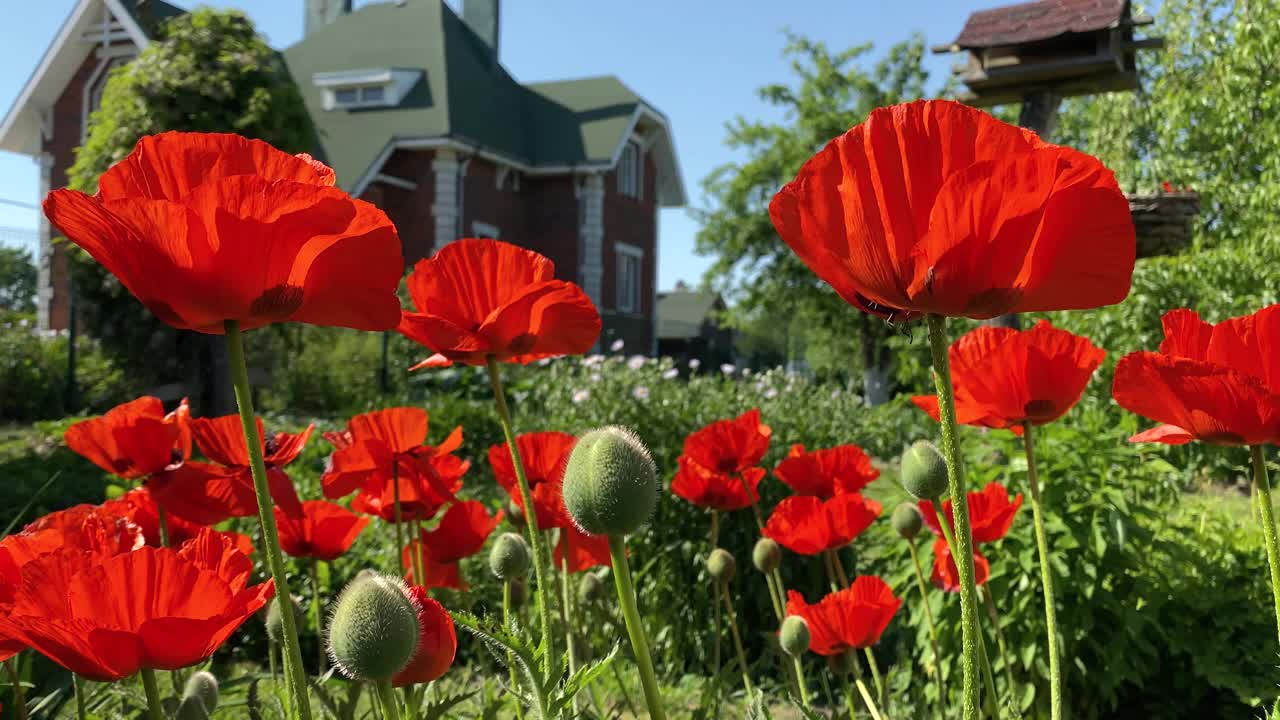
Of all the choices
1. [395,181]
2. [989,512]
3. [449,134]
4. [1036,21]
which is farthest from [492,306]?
[395,181]

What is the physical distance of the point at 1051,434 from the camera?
3150mm

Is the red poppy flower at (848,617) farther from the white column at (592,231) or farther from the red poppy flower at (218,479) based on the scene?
the white column at (592,231)

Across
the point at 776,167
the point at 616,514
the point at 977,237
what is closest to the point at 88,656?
the point at 616,514

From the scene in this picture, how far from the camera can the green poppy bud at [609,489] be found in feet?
2.71

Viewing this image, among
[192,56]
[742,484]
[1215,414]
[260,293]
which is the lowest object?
[742,484]

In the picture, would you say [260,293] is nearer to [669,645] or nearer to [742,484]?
[742,484]

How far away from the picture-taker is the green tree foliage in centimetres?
838

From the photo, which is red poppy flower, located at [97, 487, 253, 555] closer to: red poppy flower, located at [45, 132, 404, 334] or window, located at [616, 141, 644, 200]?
red poppy flower, located at [45, 132, 404, 334]

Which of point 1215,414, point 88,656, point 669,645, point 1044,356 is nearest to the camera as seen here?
point 88,656

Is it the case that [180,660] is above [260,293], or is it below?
below

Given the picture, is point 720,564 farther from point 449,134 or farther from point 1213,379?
point 449,134

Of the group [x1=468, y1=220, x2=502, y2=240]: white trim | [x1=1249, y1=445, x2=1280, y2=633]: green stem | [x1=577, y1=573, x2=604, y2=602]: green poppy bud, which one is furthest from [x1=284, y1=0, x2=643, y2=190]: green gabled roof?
[x1=1249, y1=445, x2=1280, y2=633]: green stem

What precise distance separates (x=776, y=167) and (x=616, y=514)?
23.2 m

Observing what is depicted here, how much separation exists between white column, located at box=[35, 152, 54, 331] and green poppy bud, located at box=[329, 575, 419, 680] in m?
16.8
